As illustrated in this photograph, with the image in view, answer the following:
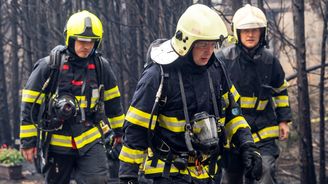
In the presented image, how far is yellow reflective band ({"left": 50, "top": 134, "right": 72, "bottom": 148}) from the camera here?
24.8 ft

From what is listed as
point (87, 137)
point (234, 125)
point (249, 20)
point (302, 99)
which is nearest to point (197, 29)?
point (234, 125)

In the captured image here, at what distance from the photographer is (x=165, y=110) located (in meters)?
5.57

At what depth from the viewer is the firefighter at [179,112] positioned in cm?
549

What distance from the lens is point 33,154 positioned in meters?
7.57

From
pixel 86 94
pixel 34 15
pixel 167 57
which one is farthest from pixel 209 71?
pixel 34 15

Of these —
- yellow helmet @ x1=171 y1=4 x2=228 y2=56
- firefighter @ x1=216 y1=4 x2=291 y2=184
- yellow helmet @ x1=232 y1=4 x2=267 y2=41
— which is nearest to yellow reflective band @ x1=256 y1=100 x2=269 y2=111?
firefighter @ x1=216 y1=4 x2=291 y2=184

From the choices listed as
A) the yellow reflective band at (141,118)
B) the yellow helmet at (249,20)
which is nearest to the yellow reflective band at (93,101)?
the yellow helmet at (249,20)

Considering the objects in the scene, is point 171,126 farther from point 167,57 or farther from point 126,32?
point 126,32

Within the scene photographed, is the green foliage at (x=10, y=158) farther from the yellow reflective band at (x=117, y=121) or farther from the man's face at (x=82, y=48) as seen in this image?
the man's face at (x=82, y=48)

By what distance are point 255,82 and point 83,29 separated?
1.75 m

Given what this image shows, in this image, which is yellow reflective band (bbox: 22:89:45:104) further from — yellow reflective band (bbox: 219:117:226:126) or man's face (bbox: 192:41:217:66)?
man's face (bbox: 192:41:217:66)

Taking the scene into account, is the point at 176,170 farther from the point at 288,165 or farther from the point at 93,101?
the point at 288,165

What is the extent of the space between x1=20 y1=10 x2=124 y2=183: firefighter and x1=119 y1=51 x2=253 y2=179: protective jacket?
1967 mm

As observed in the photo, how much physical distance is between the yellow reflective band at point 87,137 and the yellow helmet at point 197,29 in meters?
2.16
